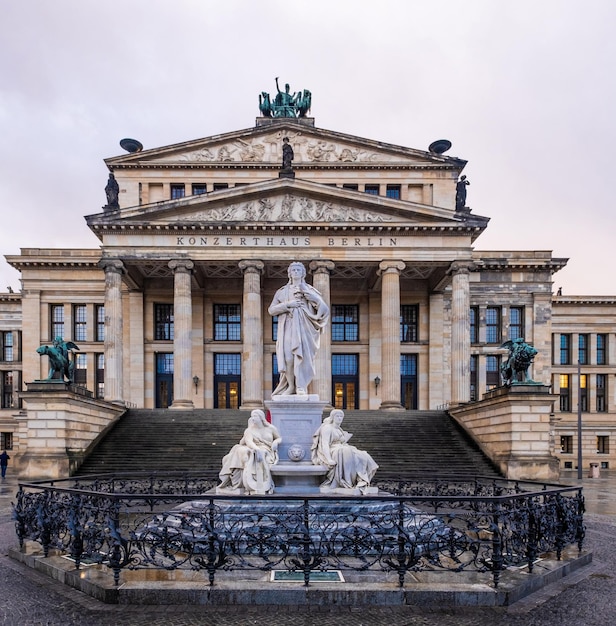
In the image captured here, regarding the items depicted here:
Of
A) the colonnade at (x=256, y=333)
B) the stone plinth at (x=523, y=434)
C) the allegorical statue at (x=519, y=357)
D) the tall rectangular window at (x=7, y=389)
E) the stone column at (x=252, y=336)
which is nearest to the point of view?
the stone plinth at (x=523, y=434)

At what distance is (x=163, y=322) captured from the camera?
47094mm

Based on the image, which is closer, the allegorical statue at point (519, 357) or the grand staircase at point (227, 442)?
the grand staircase at point (227, 442)

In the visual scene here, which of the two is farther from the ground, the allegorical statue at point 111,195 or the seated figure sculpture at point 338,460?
the allegorical statue at point 111,195

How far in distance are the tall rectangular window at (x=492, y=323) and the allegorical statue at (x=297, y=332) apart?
1610 inches

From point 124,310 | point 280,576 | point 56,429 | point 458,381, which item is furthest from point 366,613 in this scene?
point 124,310

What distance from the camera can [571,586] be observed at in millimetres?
9125

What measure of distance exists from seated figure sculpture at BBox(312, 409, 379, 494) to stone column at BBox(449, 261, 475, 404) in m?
30.0

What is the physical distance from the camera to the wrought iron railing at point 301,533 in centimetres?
830

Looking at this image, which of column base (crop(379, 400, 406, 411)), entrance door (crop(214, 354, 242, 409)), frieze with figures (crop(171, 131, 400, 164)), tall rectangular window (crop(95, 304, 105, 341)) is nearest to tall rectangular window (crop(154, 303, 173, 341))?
entrance door (crop(214, 354, 242, 409))

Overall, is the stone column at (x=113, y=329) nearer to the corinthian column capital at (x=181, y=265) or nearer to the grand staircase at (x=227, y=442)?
the grand staircase at (x=227, y=442)

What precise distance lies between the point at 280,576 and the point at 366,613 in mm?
1631

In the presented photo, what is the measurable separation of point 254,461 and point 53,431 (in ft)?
73.7

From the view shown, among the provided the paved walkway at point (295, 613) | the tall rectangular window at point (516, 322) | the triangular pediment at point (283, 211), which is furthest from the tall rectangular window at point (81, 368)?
the paved walkway at point (295, 613)

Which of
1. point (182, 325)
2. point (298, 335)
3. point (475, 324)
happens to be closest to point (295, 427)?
point (298, 335)
